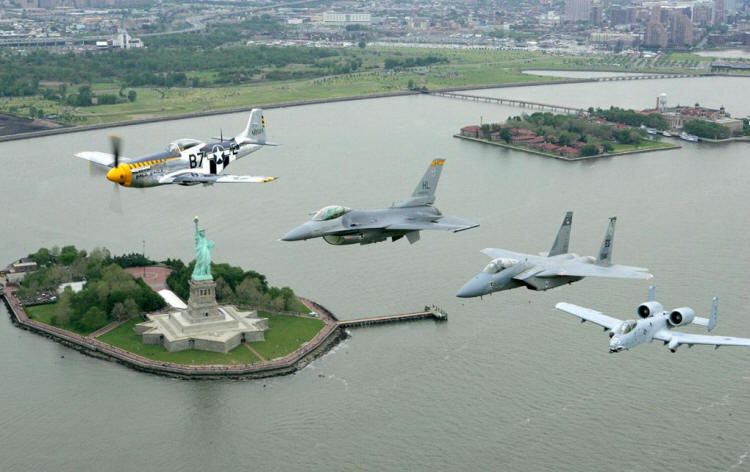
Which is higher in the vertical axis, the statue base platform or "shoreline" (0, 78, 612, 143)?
"shoreline" (0, 78, 612, 143)

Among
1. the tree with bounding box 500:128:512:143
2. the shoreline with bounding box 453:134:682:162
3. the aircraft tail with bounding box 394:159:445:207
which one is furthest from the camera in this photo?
the tree with bounding box 500:128:512:143

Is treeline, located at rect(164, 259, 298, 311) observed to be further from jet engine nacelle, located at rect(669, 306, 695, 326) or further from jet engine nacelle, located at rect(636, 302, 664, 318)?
jet engine nacelle, located at rect(669, 306, 695, 326)

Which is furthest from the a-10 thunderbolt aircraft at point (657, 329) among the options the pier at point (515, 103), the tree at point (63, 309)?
the pier at point (515, 103)

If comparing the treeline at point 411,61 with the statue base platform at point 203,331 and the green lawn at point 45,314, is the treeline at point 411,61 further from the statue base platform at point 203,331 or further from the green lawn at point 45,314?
the statue base platform at point 203,331

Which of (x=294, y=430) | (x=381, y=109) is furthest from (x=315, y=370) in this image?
(x=381, y=109)

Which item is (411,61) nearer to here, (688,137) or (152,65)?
(152,65)

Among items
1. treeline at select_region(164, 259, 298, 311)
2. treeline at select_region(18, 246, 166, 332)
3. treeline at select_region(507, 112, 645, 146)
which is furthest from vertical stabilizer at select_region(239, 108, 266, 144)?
treeline at select_region(507, 112, 645, 146)

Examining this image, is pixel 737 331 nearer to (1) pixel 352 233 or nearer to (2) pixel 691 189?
(1) pixel 352 233
